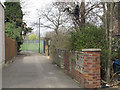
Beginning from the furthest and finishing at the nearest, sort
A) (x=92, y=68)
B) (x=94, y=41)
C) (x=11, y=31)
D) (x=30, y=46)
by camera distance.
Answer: (x=30, y=46) < (x=11, y=31) < (x=94, y=41) < (x=92, y=68)

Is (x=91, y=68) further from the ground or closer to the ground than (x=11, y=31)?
closer to the ground

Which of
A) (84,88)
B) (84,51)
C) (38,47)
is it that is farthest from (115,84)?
(38,47)

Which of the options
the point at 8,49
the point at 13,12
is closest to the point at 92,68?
the point at 8,49

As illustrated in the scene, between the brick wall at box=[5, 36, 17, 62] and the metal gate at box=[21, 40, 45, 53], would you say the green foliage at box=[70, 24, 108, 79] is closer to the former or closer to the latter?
the brick wall at box=[5, 36, 17, 62]

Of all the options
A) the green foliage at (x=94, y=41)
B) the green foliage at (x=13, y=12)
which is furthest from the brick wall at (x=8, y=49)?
the green foliage at (x=13, y=12)

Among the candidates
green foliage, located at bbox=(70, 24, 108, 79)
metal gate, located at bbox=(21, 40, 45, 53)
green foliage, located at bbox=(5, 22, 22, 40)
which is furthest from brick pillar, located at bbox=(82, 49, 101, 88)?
metal gate, located at bbox=(21, 40, 45, 53)

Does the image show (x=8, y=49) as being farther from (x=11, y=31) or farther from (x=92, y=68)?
(x=92, y=68)

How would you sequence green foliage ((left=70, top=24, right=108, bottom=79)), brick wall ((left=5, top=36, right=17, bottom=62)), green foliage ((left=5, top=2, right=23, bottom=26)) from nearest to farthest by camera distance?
green foliage ((left=70, top=24, right=108, bottom=79)), brick wall ((left=5, top=36, right=17, bottom=62)), green foliage ((left=5, top=2, right=23, bottom=26))

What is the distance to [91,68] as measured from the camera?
18.5ft

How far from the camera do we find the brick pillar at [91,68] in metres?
5.62

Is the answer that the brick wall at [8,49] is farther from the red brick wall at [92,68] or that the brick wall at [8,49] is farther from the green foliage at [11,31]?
the red brick wall at [92,68]

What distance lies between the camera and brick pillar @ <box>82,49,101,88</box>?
18.4 feet

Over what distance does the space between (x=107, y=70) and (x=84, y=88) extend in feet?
4.23

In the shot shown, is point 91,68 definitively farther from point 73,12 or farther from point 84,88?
point 73,12
